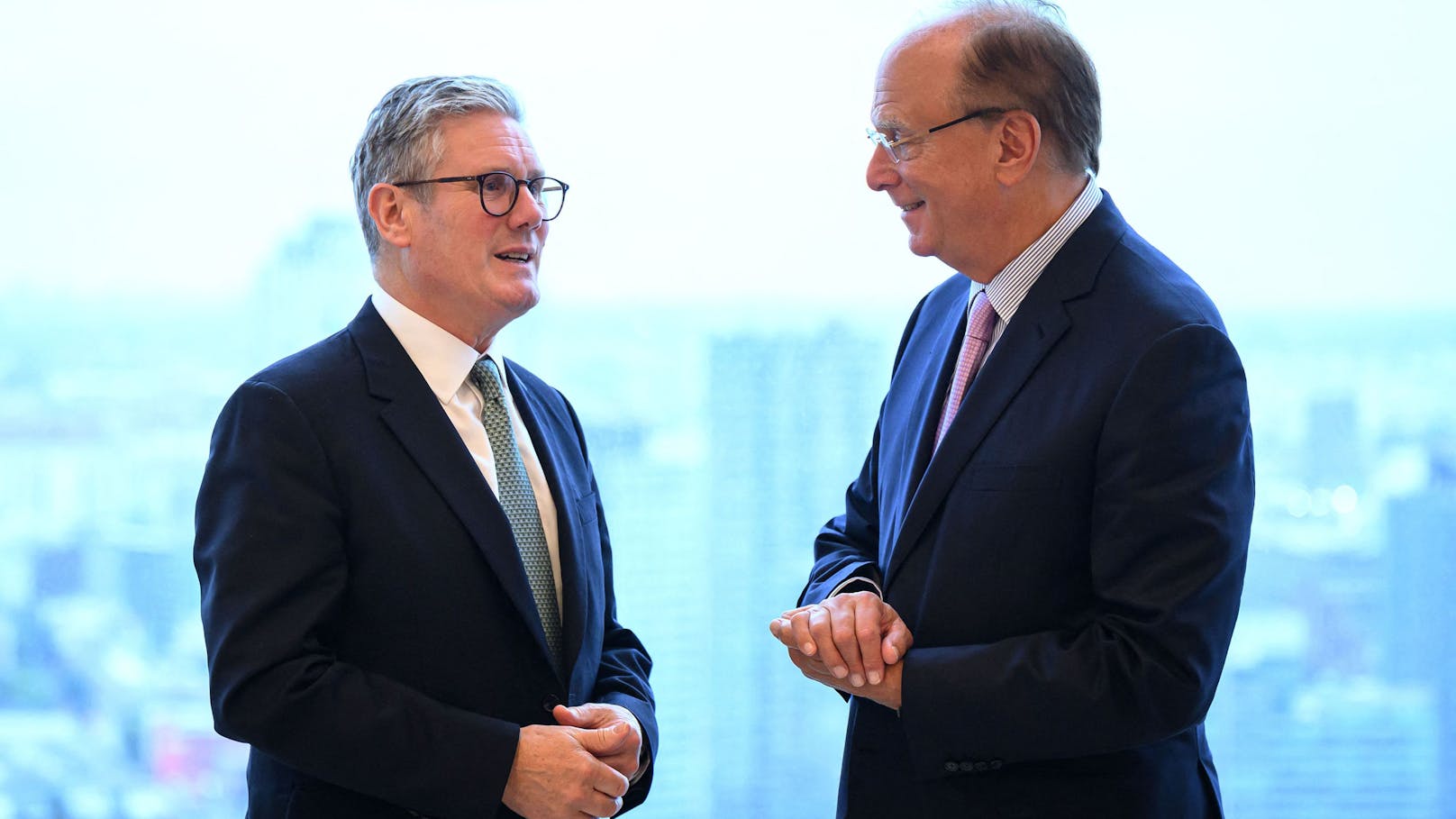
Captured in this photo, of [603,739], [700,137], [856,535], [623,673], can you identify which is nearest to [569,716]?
[603,739]

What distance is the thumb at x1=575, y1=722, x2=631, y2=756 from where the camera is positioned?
1743 millimetres

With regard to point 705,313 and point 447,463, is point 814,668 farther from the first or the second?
point 705,313

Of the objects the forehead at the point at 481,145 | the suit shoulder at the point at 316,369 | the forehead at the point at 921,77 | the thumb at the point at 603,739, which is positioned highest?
the forehead at the point at 921,77

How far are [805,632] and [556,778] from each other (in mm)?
400

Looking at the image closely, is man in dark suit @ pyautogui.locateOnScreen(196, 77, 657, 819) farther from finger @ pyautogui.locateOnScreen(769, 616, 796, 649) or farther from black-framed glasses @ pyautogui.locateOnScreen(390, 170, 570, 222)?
finger @ pyautogui.locateOnScreen(769, 616, 796, 649)

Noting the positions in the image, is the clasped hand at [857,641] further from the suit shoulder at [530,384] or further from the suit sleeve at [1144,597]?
the suit shoulder at [530,384]

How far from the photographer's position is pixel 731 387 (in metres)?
3.25

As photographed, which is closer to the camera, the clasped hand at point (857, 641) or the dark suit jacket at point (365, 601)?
the dark suit jacket at point (365, 601)

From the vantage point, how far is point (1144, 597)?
63.5 inches

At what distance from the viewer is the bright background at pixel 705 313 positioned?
122 inches

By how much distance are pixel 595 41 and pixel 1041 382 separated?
6.00ft

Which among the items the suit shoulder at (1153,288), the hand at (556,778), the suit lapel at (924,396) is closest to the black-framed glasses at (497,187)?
the suit lapel at (924,396)

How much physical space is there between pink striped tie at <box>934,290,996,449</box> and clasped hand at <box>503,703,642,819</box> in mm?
673

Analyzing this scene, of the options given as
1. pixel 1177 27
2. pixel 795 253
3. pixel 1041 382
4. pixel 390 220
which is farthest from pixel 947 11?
pixel 1177 27
